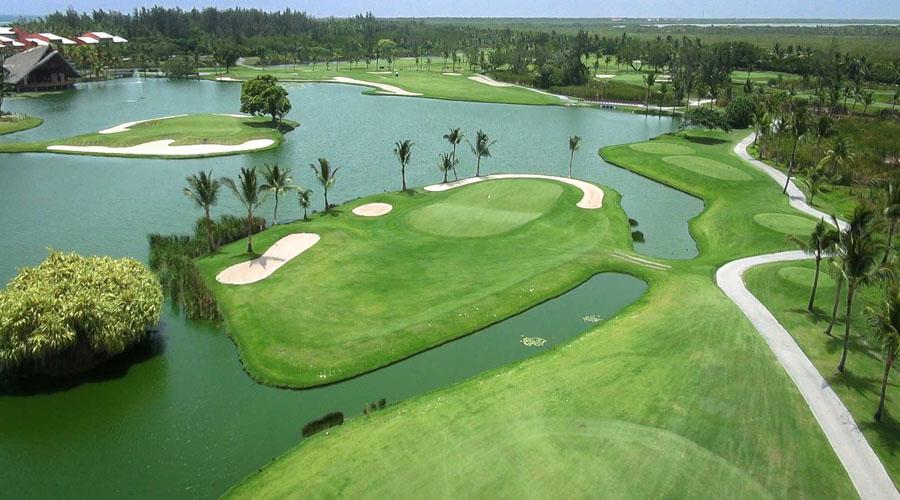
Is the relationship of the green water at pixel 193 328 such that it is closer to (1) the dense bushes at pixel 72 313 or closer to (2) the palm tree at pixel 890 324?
(1) the dense bushes at pixel 72 313

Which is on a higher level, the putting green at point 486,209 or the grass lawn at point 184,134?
the grass lawn at point 184,134

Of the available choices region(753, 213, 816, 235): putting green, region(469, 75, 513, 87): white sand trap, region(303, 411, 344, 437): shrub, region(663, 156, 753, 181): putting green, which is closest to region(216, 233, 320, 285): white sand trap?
region(303, 411, 344, 437): shrub

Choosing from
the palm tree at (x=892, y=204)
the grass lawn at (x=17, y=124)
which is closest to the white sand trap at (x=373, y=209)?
the palm tree at (x=892, y=204)

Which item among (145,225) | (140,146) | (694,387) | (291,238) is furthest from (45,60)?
(694,387)

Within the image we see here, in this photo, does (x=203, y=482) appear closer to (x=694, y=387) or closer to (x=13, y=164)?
(x=694, y=387)

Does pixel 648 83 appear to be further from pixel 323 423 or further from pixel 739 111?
pixel 323 423

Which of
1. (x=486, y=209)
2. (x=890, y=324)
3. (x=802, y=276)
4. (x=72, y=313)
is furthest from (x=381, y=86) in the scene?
(x=890, y=324)

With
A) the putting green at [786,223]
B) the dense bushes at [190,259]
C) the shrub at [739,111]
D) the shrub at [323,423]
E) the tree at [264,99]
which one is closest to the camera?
the shrub at [323,423]
